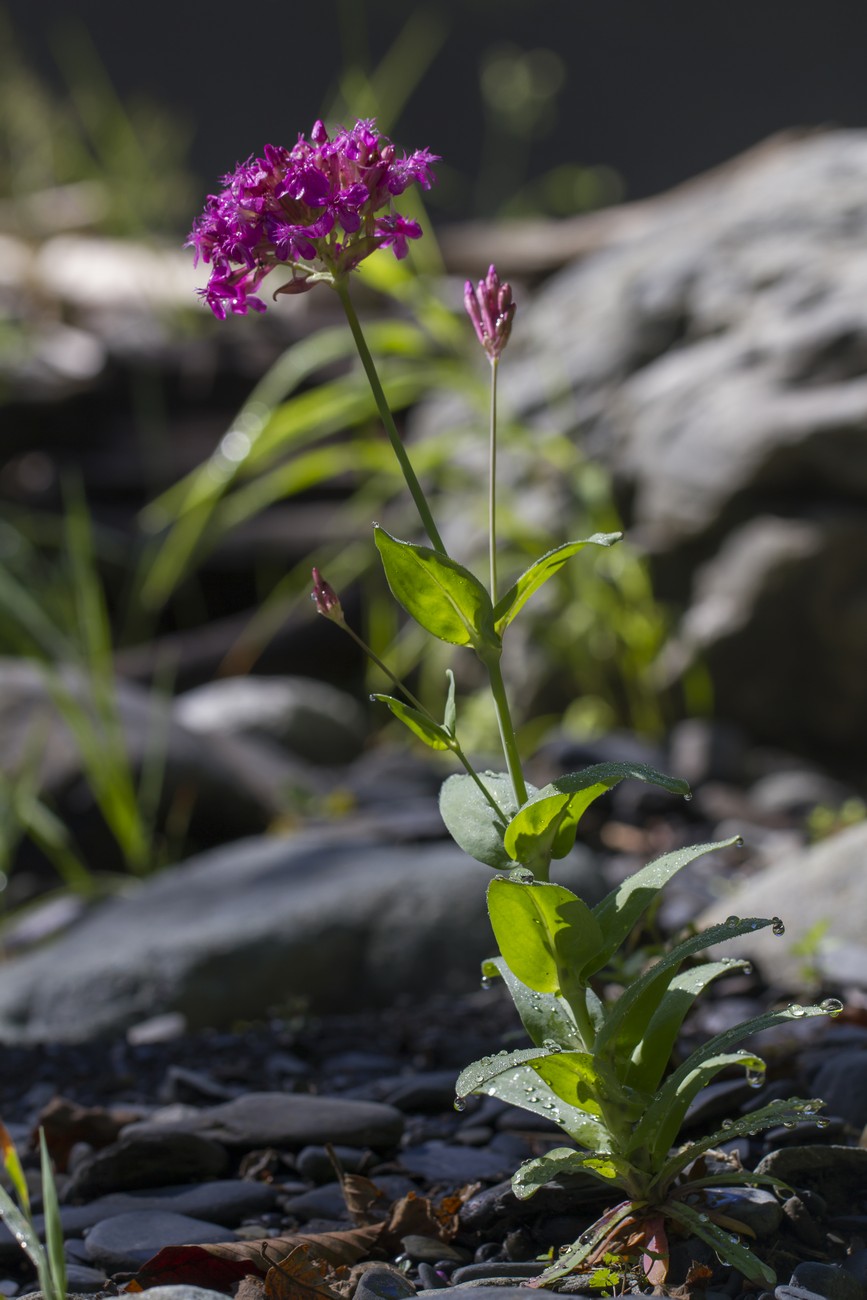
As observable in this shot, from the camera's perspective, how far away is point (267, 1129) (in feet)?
4.22

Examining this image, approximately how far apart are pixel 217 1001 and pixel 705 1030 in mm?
802

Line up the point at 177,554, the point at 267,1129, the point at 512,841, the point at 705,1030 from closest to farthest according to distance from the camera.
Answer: the point at 512,841 → the point at 267,1129 → the point at 705,1030 → the point at 177,554

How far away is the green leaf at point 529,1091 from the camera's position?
0.93 m

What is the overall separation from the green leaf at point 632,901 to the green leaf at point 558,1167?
14 centimetres

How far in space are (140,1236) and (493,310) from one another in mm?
866

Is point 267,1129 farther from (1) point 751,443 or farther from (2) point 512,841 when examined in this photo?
(1) point 751,443

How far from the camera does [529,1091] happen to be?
41.9 inches

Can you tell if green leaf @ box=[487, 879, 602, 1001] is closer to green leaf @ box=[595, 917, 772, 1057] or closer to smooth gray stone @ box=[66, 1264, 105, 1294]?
green leaf @ box=[595, 917, 772, 1057]

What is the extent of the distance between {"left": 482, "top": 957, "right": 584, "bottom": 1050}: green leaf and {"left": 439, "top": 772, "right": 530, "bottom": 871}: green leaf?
109 mm

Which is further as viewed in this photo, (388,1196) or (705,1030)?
(705,1030)

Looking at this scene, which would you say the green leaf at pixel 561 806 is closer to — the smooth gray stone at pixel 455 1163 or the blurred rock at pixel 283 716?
the smooth gray stone at pixel 455 1163

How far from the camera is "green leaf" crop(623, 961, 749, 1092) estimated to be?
102 centimetres

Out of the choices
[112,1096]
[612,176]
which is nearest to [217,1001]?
[112,1096]

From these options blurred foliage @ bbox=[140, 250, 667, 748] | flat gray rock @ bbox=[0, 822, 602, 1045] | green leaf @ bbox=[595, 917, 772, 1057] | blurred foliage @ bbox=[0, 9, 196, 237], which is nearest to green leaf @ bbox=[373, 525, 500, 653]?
green leaf @ bbox=[595, 917, 772, 1057]
